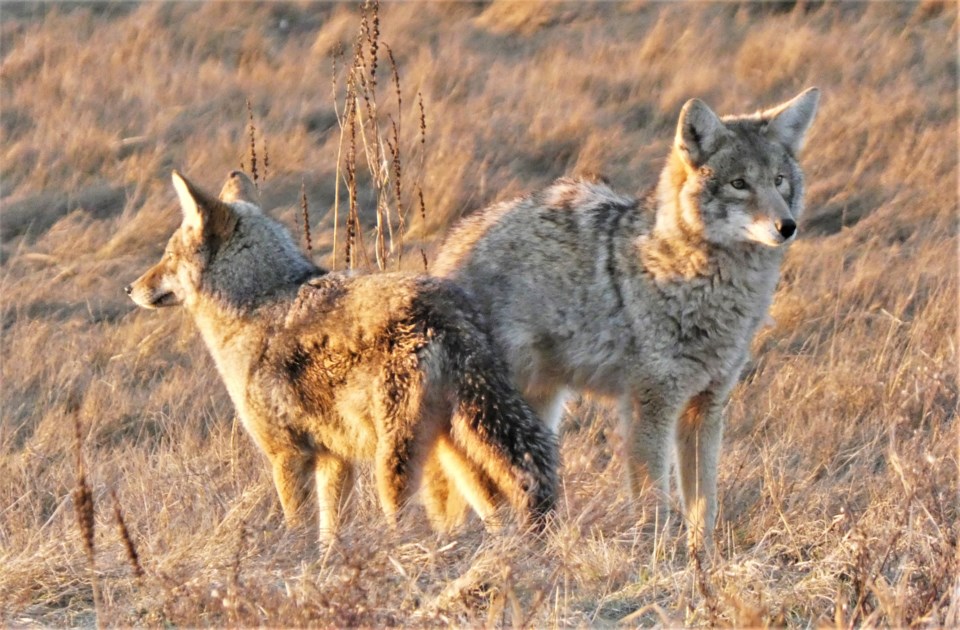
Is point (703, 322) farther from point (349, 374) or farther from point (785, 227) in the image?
point (349, 374)

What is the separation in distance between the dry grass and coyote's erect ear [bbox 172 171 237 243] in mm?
900

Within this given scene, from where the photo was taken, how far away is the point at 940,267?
10297 mm

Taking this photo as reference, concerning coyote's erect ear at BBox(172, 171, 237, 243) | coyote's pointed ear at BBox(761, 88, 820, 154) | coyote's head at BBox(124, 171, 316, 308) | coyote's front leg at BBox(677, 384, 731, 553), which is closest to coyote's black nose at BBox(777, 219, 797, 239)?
coyote's pointed ear at BBox(761, 88, 820, 154)

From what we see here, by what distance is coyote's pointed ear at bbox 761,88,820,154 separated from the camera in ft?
21.1

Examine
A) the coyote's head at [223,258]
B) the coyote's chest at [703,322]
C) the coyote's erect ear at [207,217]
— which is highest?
the coyote's erect ear at [207,217]

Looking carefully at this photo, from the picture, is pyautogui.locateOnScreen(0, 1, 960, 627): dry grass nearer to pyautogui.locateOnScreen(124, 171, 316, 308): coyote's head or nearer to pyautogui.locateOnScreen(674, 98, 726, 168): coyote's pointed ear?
pyautogui.locateOnScreen(124, 171, 316, 308): coyote's head

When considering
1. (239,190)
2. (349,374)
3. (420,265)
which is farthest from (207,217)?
(420,265)

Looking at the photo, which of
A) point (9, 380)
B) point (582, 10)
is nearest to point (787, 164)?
point (9, 380)

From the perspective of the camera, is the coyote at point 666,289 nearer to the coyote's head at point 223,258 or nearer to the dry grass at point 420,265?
the dry grass at point 420,265

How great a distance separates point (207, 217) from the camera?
630 centimetres

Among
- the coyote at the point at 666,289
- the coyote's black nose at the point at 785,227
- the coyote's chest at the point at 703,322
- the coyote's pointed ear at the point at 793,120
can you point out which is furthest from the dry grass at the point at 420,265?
the coyote's pointed ear at the point at 793,120

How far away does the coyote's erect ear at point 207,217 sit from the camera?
6258 millimetres

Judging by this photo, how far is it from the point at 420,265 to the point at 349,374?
187 inches

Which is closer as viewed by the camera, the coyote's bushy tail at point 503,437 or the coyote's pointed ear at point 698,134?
the coyote's bushy tail at point 503,437
